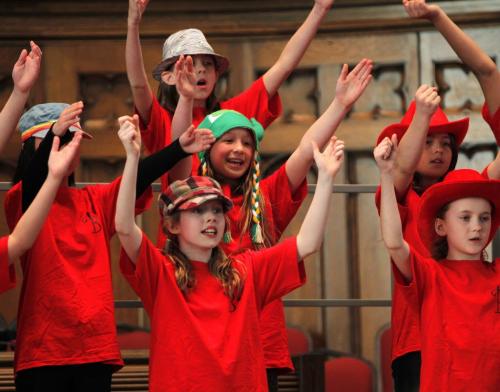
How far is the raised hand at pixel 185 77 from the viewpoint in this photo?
4621 millimetres

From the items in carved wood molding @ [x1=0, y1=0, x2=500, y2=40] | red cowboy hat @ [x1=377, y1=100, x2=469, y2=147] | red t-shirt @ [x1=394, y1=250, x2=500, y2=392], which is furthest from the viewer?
carved wood molding @ [x1=0, y1=0, x2=500, y2=40]

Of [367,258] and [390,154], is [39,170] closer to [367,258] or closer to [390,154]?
[390,154]

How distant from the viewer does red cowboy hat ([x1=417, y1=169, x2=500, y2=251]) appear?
451 cm

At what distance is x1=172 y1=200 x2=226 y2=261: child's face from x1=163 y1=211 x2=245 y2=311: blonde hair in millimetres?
22

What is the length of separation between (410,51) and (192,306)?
327 centimetres

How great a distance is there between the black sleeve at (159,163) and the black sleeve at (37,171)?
0.30 metres

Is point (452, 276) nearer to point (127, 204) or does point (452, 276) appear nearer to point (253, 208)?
point (253, 208)

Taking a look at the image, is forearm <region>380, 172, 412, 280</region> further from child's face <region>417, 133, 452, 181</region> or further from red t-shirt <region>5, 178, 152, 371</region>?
red t-shirt <region>5, 178, 152, 371</region>

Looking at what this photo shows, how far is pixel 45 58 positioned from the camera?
7.26 meters

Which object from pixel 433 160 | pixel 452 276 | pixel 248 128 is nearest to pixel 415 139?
pixel 433 160

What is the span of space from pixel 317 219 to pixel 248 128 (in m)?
0.57

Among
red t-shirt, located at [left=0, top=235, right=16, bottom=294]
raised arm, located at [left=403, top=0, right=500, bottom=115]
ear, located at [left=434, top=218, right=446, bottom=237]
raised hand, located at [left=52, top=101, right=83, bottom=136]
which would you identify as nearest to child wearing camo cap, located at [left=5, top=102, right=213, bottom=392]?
raised hand, located at [left=52, top=101, right=83, bottom=136]

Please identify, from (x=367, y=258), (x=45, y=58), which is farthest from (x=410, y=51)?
(x=45, y=58)

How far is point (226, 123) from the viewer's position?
15.5ft
